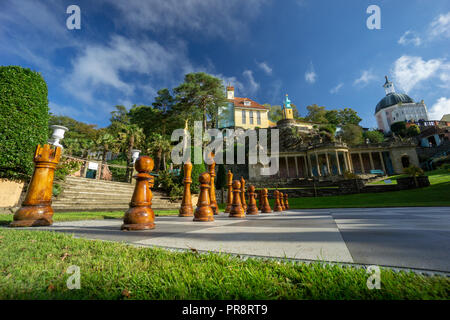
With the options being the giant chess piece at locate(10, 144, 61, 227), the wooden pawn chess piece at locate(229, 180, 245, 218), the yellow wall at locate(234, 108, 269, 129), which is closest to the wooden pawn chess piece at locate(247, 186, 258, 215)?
the wooden pawn chess piece at locate(229, 180, 245, 218)

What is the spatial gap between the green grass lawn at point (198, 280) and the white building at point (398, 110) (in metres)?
78.6

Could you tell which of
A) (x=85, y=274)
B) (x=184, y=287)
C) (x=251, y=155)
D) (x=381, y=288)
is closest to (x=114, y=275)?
(x=85, y=274)

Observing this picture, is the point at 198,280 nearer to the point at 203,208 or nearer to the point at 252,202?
the point at 203,208

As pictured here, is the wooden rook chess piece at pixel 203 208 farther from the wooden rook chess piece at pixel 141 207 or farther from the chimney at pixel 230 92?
the chimney at pixel 230 92

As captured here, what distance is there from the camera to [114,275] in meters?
0.76

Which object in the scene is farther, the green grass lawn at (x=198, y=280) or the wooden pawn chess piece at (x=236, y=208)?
the wooden pawn chess piece at (x=236, y=208)

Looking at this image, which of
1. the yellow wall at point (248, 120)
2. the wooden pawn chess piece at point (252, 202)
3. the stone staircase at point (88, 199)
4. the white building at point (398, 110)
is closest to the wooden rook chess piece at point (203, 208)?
the wooden pawn chess piece at point (252, 202)

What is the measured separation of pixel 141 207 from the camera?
2.37m

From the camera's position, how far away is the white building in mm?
60625

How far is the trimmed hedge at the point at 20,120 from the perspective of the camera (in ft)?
17.9

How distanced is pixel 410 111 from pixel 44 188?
283ft

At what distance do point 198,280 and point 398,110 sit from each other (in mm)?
83389

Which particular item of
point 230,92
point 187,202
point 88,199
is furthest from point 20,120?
point 230,92
